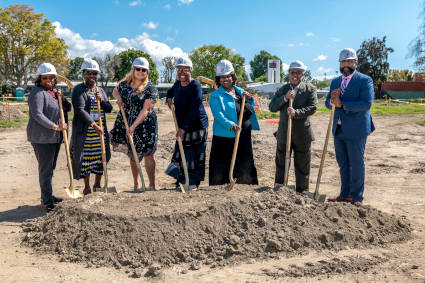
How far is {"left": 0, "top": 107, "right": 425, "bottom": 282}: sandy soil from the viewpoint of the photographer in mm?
2990

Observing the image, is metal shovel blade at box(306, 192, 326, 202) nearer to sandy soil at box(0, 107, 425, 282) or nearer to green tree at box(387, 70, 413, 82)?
sandy soil at box(0, 107, 425, 282)

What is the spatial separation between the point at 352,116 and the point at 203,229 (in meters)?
2.16

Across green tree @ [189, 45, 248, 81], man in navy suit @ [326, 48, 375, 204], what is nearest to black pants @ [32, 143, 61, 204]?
man in navy suit @ [326, 48, 375, 204]

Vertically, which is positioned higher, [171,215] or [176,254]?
[171,215]

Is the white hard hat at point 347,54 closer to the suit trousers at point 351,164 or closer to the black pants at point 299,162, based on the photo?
the suit trousers at point 351,164

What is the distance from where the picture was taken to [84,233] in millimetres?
3562

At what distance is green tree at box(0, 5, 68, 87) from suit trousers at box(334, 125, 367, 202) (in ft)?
111

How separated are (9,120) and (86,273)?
1473 cm

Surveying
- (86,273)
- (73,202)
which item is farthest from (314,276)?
(73,202)

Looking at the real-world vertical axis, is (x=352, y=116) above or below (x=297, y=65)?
below

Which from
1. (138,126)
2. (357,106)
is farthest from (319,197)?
(138,126)

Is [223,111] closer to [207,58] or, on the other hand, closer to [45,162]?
[45,162]

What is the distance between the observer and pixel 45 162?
14.3 feet

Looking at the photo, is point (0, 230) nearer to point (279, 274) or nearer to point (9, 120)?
point (279, 274)
